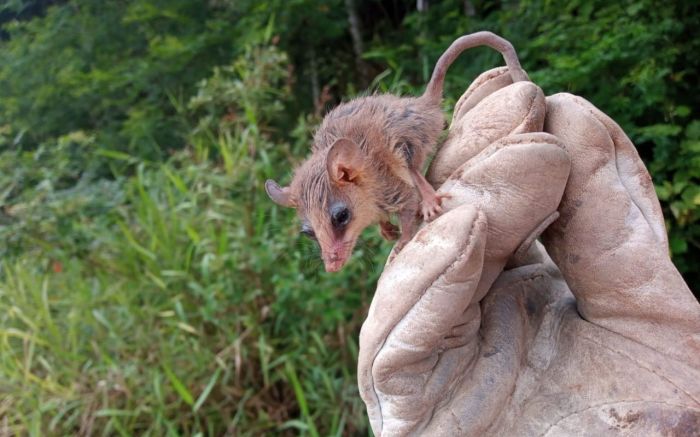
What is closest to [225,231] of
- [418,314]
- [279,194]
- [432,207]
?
[279,194]

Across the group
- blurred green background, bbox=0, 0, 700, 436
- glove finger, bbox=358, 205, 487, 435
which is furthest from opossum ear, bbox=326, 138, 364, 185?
blurred green background, bbox=0, 0, 700, 436

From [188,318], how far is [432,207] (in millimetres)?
2521

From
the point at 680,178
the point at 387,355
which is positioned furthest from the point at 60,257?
the point at 680,178

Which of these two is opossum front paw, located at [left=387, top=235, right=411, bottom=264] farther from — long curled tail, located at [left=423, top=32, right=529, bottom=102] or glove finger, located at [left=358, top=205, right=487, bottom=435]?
long curled tail, located at [left=423, top=32, right=529, bottom=102]

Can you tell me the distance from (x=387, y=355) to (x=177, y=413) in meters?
2.49

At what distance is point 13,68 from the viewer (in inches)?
215

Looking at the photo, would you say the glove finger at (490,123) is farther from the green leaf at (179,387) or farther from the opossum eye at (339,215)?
the green leaf at (179,387)

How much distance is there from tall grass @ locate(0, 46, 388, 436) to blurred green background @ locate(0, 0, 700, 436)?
0.01 m

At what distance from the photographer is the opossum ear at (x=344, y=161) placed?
1447 mm

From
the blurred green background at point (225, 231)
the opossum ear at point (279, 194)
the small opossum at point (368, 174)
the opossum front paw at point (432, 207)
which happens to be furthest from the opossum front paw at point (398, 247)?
the blurred green background at point (225, 231)

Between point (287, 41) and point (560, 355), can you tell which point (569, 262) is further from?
point (287, 41)

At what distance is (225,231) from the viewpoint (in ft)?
11.7

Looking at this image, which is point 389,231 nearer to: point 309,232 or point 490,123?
point 309,232

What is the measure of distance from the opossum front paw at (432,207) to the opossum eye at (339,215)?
196mm
